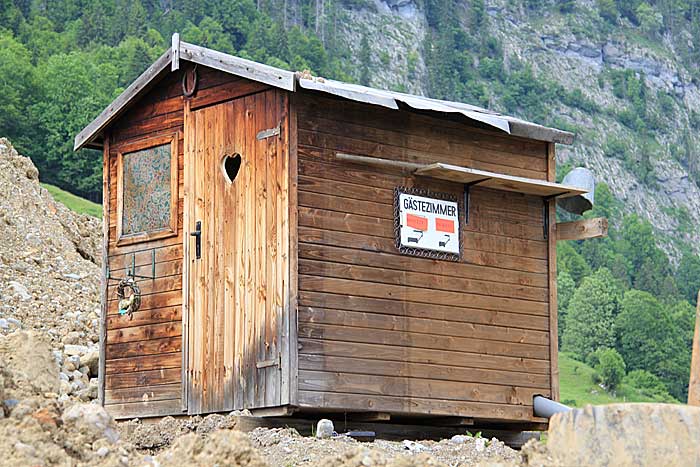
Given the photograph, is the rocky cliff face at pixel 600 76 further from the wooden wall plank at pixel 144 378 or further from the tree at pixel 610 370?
the wooden wall plank at pixel 144 378

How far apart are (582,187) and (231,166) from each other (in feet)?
13.1

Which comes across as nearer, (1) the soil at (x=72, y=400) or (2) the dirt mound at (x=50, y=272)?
(1) the soil at (x=72, y=400)

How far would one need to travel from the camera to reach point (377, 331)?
41.2 feet

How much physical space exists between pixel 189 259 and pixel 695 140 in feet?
509

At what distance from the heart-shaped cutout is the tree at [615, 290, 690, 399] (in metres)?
84.8

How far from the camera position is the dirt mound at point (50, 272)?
662 inches

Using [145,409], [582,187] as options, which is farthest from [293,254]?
[582,187]

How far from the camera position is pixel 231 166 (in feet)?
43.0

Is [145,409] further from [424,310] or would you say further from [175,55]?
[175,55]

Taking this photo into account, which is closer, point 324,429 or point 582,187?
point 324,429

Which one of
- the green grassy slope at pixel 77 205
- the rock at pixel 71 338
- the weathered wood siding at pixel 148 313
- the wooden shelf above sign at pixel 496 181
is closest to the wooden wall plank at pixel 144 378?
the weathered wood siding at pixel 148 313

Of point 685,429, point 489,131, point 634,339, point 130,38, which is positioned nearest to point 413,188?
point 489,131

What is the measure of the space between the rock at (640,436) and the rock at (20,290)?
43.7 ft

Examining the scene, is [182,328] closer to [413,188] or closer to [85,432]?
[413,188]
